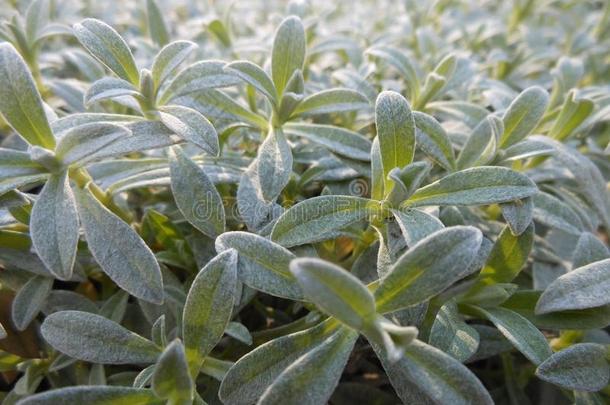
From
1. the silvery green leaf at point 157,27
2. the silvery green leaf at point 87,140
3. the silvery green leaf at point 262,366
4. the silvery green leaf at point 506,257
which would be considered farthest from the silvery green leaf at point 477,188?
the silvery green leaf at point 157,27

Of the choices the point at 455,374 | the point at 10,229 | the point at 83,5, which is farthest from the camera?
the point at 83,5

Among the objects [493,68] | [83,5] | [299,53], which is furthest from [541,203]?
[83,5]

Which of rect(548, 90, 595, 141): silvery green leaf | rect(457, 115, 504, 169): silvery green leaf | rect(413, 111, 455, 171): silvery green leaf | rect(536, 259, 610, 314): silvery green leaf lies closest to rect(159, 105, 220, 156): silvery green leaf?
rect(413, 111, 455, 171): silvery green leaf

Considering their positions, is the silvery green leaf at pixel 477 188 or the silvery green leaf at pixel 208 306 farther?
the silvery green leaf at pixel 477 188

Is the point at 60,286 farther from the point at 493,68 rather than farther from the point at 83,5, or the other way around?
the point at 493,68

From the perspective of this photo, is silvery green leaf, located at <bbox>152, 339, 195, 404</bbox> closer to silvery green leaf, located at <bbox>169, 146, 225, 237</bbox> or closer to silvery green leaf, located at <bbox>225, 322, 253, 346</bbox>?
silvery green leaf, located at <bbox>225, 322, 253, 346</bbox>

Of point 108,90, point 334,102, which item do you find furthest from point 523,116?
point 108,90

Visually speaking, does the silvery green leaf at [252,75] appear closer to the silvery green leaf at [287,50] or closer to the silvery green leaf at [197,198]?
the silvery green leaf at [287,50]
